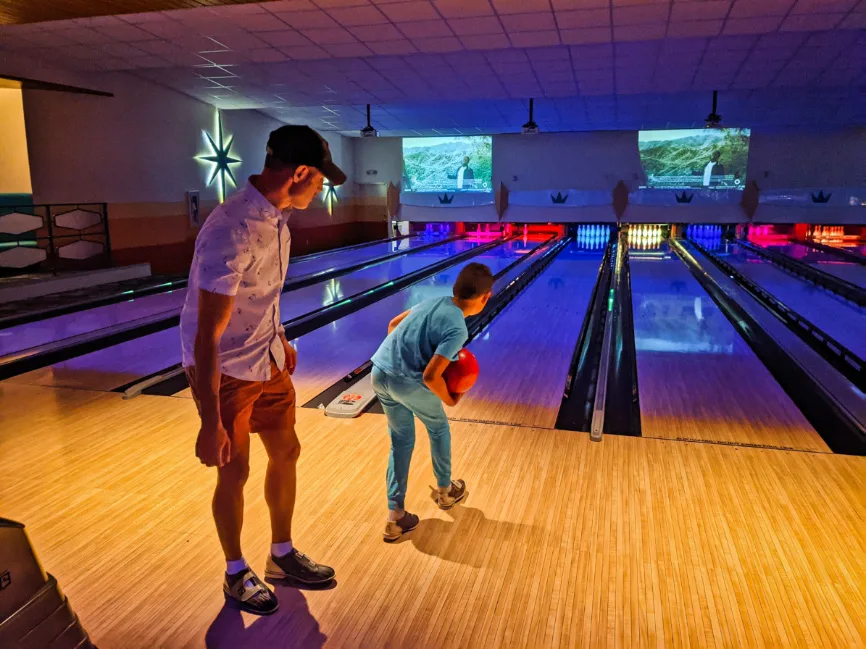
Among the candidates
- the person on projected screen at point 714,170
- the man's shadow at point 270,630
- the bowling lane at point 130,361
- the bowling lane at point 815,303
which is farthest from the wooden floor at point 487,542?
the person on projected screen at point 714,170

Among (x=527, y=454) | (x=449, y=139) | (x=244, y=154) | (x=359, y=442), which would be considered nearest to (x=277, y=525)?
(x=359, y=442)

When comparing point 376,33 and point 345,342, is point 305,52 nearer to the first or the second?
point 376,33

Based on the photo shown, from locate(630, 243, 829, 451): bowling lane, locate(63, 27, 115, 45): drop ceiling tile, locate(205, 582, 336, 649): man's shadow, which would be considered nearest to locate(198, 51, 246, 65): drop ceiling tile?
locate(63, 27, 115, 45): drop ceiling tile

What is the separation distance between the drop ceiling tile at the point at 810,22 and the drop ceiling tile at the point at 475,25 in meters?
2.40

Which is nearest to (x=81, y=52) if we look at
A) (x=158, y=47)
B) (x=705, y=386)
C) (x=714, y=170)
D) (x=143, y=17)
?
(x=158, y=47)

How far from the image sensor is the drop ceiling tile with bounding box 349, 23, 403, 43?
5.59 metres

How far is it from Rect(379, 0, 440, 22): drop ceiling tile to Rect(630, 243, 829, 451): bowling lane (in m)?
3.17

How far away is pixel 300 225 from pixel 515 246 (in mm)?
4392

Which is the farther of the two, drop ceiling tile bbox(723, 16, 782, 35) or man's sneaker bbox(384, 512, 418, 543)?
drop ceiling tile bbox(723, 16, 782, 35)

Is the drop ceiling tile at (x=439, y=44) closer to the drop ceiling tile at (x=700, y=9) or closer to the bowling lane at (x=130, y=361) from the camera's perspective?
the drop ceiling tile at (x=700, y=9)

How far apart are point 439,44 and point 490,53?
90 centimetres

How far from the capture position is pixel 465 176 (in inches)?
562

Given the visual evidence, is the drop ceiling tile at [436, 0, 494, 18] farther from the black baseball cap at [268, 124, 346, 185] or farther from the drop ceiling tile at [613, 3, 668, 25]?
the black baseball cap at [268, 124, 346, 185]

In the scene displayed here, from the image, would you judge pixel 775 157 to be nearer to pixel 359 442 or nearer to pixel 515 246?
pixel 515 246
